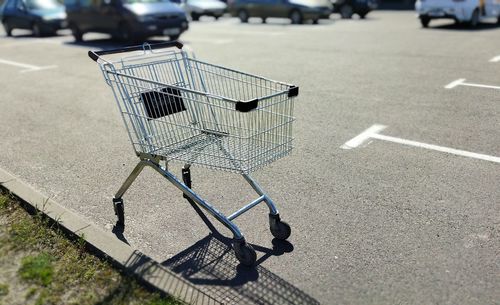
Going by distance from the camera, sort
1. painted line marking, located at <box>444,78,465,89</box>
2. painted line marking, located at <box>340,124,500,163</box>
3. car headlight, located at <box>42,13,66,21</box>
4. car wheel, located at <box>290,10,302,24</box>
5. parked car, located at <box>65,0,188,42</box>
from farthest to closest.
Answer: car wheel, located at <box>290,10,302,24</box>, car headlight, located at <box>42,13,66,21</box>, parked car, located at <box>65,0,188,42</box>, painted line marking, located at <box>444,78,465,89</box>, painted line marking, located at <box>340,124,500,163</box>

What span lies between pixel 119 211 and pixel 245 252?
1.21 meters

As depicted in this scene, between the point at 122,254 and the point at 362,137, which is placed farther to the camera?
the point at 362,137

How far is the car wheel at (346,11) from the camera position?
21609mm

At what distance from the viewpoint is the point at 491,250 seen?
337 cm

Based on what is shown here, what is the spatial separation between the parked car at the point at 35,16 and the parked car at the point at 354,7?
12.1 metres

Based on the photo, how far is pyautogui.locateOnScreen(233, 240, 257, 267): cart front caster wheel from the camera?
3229 mm

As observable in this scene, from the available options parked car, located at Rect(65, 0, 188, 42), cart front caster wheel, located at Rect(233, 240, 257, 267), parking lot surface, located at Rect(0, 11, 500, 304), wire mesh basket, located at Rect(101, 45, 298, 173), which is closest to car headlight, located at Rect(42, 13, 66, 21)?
parked car, located at Rect(65, 0, 188, 42)

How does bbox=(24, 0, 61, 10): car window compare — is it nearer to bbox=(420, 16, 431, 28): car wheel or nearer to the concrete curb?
bbox=(420, 16, 431, 28): car wheel

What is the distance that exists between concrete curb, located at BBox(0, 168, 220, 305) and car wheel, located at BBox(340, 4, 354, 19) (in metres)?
19.9

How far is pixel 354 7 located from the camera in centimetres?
2147

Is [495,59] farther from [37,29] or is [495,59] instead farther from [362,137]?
[37,29]

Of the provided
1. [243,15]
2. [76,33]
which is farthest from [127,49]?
[243,15]

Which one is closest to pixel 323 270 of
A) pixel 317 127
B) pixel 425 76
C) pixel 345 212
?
pixel 345 212

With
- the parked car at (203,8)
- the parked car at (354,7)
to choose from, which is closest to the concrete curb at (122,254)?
the parked car at (354,7)
